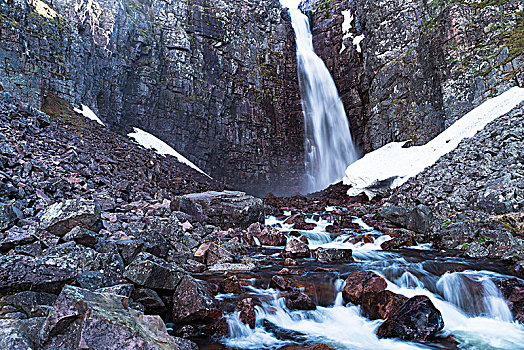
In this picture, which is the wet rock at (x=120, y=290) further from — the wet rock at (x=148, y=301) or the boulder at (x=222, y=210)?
the boulder at (x=222, y=210)

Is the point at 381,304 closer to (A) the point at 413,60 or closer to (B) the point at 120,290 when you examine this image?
(B) the point at 120,290

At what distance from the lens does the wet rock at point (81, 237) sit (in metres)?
5.12

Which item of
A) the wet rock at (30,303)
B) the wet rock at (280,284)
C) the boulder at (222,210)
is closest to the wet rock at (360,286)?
the wet rock at (280,284)

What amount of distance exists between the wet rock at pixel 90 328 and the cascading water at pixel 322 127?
3158 cm

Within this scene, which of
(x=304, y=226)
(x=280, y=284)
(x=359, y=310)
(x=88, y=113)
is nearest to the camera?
(x=359, y=310)

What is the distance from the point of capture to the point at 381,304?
501cm

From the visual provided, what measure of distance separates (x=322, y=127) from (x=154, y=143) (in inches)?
729

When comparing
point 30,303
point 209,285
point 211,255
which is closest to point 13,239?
point 30,303

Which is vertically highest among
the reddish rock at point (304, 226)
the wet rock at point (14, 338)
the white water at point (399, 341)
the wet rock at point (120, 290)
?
the reddish rock at point (304, 226)

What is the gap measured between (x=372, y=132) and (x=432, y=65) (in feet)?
25.5

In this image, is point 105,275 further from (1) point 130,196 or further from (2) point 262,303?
(1) point 130,196

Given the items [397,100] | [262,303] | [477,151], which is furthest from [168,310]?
[397,100]

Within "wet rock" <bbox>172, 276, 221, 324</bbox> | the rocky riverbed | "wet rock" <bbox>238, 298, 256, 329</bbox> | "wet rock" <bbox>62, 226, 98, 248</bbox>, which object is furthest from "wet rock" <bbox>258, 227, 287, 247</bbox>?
"wet rock" <bbox>62, 226, 98, 248</bbox>

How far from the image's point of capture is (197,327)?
4387 mm
